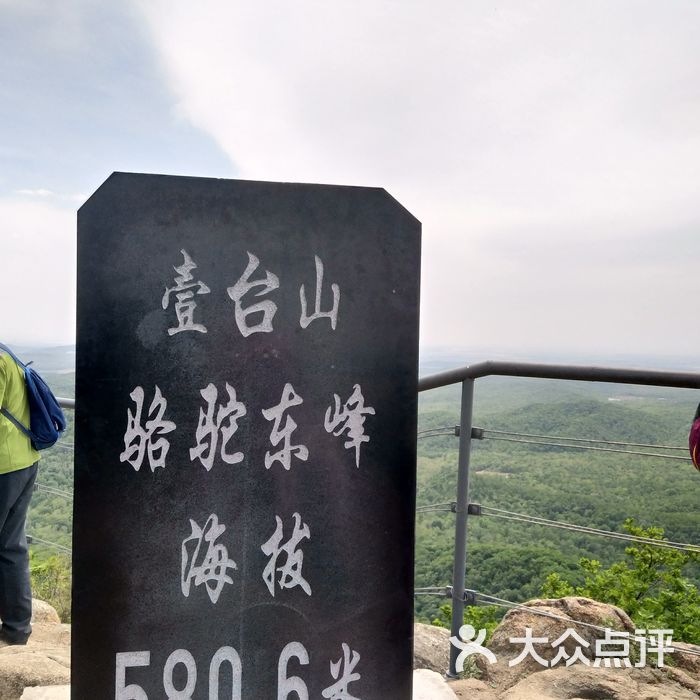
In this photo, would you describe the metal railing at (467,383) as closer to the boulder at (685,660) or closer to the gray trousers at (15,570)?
the boulder at (685,660)

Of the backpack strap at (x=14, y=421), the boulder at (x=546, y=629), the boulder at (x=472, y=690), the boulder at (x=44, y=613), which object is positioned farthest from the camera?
the boulder at (x=44, y=613)

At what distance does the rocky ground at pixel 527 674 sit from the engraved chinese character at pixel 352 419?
964 millimetres

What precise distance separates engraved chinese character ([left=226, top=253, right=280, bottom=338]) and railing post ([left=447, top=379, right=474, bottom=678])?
0.90 metres

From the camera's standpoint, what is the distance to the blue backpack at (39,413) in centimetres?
243

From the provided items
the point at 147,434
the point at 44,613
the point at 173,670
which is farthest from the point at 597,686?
the point at 44,613

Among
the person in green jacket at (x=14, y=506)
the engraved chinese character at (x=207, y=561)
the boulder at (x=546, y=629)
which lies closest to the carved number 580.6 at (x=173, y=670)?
the engraved chinese character at (x=207, y=561)

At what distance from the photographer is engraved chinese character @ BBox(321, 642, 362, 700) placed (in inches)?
60.6

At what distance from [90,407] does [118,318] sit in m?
0.24

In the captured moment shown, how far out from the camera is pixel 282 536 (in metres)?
1.53

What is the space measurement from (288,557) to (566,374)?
3.77 feet

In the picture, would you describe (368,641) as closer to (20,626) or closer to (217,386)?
(217,386)

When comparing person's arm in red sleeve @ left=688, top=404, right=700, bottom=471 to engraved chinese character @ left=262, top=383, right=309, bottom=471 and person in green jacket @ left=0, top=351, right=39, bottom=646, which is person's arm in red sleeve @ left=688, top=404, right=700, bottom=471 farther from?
person in green jacket @ left=0, top=351, right=39, bottom=646

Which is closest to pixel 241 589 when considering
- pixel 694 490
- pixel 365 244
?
pixel 365 244

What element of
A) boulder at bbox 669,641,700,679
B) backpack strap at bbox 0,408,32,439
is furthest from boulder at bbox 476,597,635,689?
backpack strap at bbox 0,408,32,439
